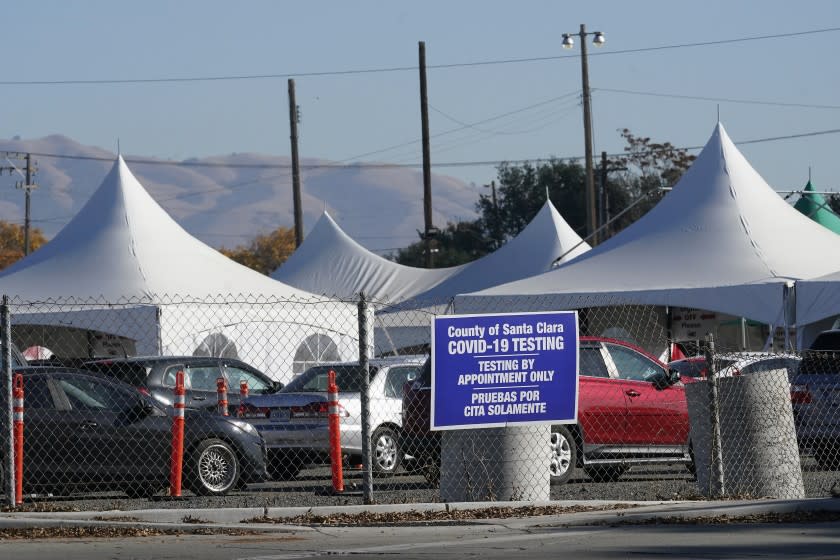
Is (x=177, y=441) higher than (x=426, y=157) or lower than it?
lower

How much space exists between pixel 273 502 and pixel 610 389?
195 inches

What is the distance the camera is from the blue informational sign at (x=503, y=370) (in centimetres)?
1348

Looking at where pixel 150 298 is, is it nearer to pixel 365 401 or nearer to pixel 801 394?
pixel 801 394

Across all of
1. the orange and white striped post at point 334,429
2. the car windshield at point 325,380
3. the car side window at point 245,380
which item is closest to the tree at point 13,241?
the car side window at point 245,380

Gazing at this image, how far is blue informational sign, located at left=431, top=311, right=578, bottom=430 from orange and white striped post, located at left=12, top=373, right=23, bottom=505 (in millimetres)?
3794

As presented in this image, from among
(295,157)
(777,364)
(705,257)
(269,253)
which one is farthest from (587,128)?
(269,253)

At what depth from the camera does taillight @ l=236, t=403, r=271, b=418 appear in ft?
63.5

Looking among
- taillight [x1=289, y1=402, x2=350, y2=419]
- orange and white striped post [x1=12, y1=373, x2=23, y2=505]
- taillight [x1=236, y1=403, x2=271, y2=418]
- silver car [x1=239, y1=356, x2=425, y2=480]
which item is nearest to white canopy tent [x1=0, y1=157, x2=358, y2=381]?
silver car [x1=239, y1=356, x2=425, y2=480]

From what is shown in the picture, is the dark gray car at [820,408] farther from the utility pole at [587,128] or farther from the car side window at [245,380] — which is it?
the utility pole at [587,128]

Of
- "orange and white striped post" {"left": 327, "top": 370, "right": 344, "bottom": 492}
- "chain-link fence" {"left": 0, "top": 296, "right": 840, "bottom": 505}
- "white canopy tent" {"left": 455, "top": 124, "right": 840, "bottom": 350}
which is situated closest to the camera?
"chain-link fence" {"left": 0, "top": 296, "right": 840, "bottom": 505}

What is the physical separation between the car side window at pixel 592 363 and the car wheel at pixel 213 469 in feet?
14.1

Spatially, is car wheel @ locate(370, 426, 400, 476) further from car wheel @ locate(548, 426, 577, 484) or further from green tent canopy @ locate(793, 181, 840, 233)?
green tent canopy @ locate(793, 181, 840, 233)

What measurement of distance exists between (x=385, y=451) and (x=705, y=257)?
491 inches

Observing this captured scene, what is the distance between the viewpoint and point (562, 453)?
1772 centimetres
